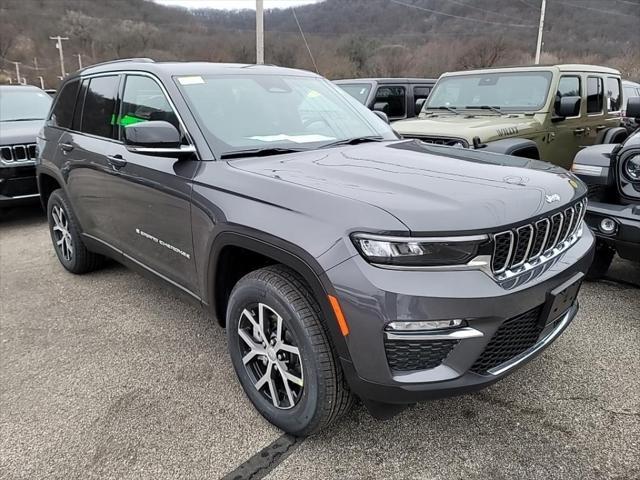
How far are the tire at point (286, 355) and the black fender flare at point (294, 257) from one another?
0.10 metres

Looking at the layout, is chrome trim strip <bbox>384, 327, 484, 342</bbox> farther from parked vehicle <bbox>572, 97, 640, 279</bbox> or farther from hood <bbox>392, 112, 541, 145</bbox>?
hood <bbox>392, 112, 541, 145</bbox>

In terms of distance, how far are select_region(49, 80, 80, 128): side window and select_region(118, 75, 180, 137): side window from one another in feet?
3.40

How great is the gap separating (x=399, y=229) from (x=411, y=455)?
3.70 feet

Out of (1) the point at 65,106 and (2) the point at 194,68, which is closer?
(2) the point at 194,68

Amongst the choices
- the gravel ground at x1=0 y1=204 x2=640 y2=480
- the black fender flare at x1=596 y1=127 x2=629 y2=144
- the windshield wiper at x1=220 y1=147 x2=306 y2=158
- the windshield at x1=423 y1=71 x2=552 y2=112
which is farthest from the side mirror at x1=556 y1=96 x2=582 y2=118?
the windshield wiper at x1=220 y1=147 x2=306 y2=158

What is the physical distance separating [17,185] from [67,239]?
7.86 feet

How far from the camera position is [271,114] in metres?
3.15

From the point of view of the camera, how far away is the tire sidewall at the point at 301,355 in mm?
2199

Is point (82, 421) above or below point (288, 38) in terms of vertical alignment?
below

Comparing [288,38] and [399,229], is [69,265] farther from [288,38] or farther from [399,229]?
[288,38]

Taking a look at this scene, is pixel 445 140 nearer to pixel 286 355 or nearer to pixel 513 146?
pixel 513 146

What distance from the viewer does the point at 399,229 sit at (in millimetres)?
1949

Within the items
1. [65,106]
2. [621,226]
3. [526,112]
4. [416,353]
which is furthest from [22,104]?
[621,226]

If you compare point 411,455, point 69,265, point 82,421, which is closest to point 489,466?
point 411,455
